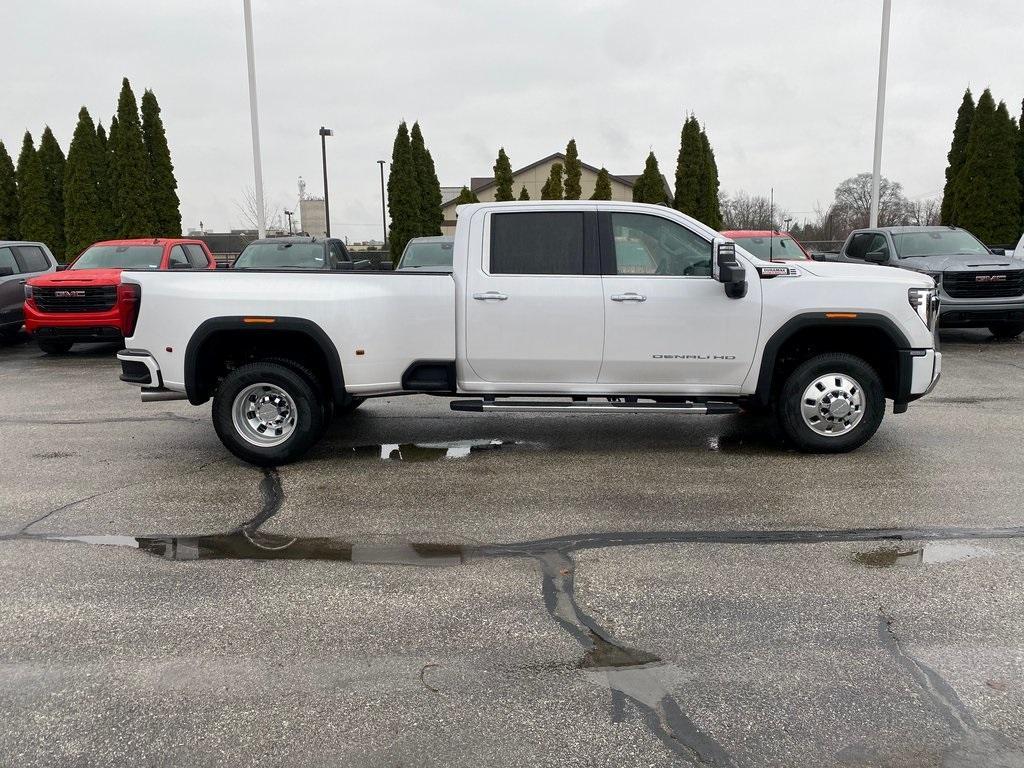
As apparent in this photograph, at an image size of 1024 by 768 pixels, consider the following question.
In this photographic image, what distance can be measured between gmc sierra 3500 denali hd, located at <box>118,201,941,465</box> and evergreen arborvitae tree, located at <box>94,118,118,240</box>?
2437 centimetres

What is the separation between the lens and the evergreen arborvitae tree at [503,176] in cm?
4641

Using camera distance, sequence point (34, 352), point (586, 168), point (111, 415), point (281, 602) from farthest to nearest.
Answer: point (586, 168) < point (34, 352) < point (111, 415) < point (281, 602)

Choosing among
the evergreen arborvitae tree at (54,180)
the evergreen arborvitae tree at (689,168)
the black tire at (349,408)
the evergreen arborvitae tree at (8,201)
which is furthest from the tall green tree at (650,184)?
the black tire at (349,408)

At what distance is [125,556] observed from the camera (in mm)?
5027

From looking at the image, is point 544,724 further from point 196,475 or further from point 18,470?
point 18,470

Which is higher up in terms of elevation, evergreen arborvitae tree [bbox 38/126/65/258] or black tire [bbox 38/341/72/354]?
evergreen arborvitae tree [bbox 38/126/65/258]

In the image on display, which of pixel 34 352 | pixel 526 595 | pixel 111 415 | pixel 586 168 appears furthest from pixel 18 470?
pixel 586 168

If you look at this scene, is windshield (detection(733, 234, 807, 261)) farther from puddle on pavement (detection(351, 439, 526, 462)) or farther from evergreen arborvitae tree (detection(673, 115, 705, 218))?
evergreen arborvitae tree (detection(673, 115, 705, 218))

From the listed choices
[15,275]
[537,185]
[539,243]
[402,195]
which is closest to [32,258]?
[15,275]

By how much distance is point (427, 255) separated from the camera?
14.9 metres

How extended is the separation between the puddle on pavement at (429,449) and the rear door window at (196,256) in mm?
9301

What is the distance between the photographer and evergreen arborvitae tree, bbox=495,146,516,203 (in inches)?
1827

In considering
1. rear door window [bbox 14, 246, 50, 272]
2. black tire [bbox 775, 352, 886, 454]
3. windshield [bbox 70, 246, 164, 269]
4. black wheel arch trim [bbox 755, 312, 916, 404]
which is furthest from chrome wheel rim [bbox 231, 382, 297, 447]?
rear door window [bbox 14, 246, 50, 272]

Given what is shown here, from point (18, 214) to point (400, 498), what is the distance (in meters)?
31.9
